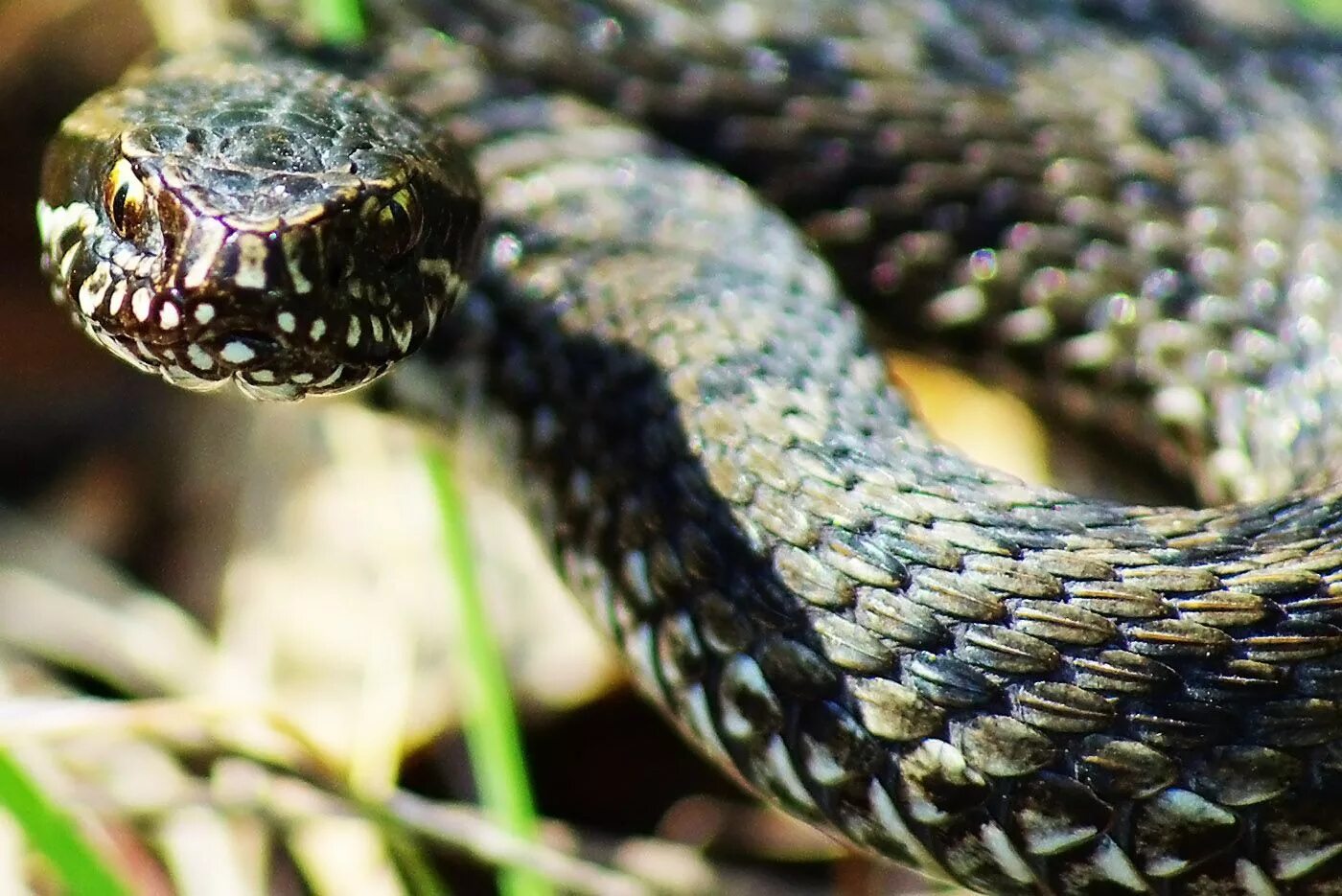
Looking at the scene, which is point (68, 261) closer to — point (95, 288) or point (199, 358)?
point (95, 288)

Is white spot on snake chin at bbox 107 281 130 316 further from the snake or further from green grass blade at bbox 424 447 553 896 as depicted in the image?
green grass blade at bbox 424 447 553 896

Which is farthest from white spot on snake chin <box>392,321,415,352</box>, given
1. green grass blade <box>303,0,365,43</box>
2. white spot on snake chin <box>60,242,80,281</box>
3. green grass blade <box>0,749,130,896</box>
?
green grass blade <box>303,0,365,43</box>

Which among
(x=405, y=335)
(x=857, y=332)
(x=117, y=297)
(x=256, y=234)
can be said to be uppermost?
(x=256, y=234)

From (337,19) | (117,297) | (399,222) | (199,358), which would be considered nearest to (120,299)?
(117,297)

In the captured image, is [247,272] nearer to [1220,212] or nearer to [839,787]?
[839,787]

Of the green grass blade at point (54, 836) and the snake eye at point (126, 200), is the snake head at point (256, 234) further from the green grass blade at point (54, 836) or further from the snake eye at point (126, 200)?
the green grass blade at point (54, 836)

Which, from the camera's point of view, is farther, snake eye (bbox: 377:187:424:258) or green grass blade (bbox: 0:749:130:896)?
snake eye (bbox: 377:187:424:258)

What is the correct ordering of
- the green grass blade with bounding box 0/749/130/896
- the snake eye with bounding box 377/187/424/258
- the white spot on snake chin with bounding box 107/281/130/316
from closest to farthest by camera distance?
the green grass blade with bounding box 0/749/130/896 → the white spot on snake chin with bounding box 107/281/130/316 → the snake eye with bounding box 377/187/424/258
